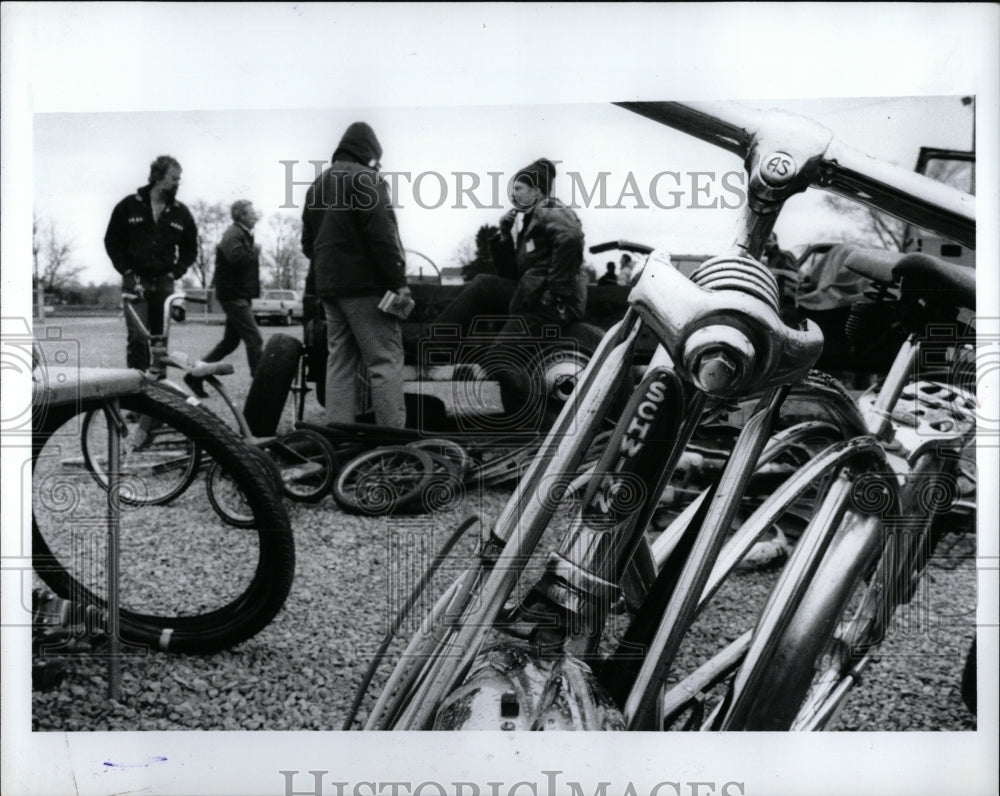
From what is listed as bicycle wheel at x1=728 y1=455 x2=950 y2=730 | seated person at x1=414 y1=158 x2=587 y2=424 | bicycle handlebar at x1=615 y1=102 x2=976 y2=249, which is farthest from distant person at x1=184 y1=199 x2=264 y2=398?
bicycle wheel at x1=728 y1=455 x2=950 y2=730

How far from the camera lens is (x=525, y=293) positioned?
186 centimetres

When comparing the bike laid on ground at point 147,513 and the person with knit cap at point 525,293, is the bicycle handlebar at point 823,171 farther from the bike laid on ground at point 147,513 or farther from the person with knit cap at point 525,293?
the bike laid on ground at point 147,513

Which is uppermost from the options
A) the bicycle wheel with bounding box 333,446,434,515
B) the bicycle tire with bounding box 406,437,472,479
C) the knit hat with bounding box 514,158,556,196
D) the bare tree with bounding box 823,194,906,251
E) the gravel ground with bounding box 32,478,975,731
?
the knit hat with bounding box 514,158,556,196

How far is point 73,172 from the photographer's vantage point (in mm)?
1704

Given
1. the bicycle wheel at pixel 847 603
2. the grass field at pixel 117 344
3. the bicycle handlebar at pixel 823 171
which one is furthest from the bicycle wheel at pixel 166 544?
the bicycle handlebar at pixel 823 171

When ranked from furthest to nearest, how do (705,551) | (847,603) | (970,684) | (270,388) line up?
(270,388) → (970,684) → (847,603) → (705,551)

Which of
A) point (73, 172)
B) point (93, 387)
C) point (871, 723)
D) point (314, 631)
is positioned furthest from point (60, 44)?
point (871, 723)

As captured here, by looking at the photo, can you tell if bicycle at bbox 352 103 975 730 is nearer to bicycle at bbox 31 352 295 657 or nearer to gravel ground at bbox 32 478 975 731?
gravel ground at bbox 32 478 975 731

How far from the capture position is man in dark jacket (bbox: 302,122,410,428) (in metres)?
1.71

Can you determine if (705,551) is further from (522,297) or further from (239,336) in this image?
(239,336)

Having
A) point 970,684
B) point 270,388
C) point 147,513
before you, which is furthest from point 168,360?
point 970,684

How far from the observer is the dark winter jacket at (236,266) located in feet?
5.86

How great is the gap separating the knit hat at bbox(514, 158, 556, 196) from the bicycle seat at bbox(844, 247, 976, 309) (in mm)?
633

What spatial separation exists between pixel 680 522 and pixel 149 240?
46.5 inches
